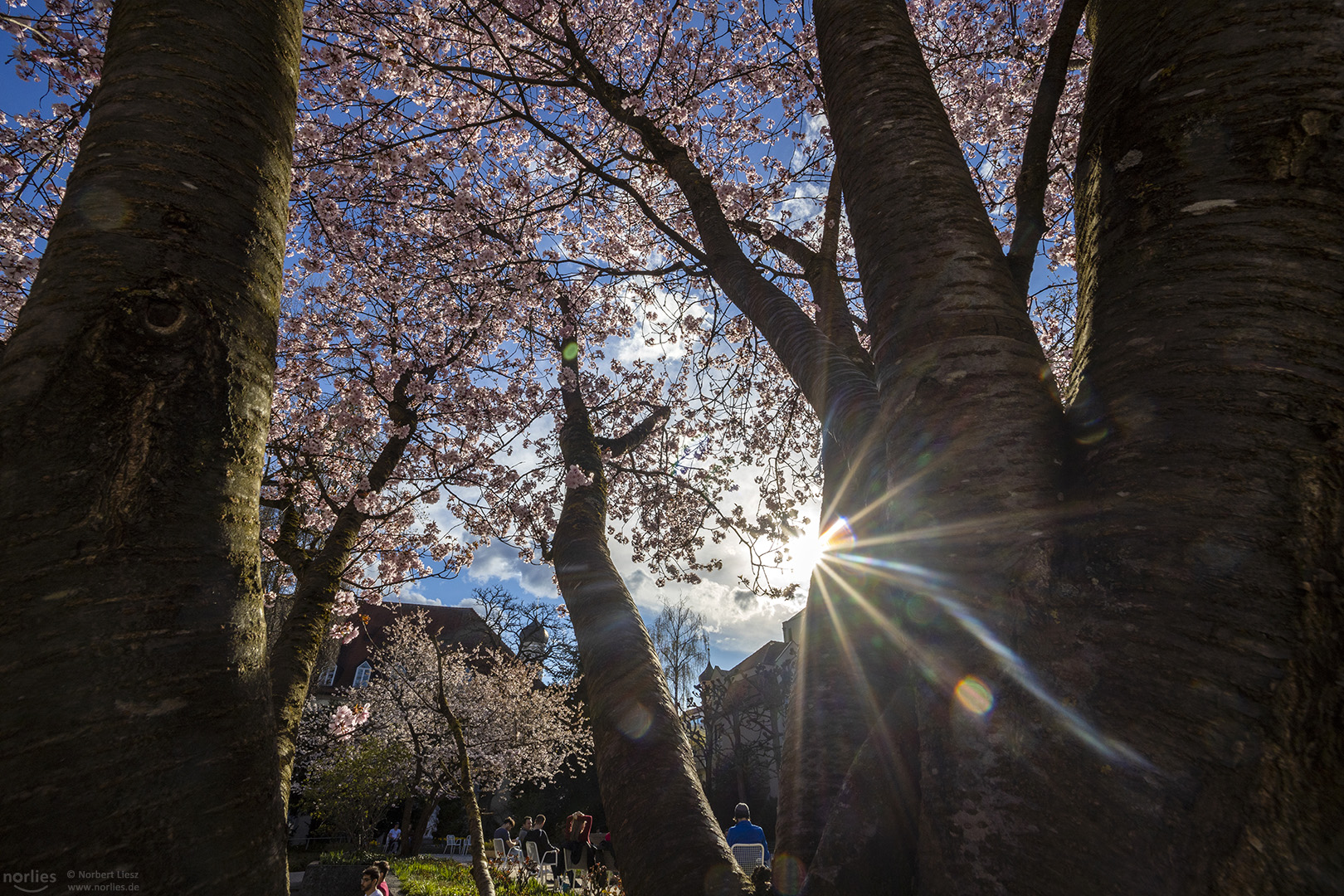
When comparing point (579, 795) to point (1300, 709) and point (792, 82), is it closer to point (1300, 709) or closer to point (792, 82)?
point (792, 82)

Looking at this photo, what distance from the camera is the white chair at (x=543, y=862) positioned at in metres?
10.5

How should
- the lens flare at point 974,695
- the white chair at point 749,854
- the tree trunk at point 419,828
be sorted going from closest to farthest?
the lens flare at point 974,695 < the white chair at point 749,854 < the tree trunk at point 419,828

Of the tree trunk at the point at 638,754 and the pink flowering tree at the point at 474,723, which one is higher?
the tree trunk at the point at 638,754

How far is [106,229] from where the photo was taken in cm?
104

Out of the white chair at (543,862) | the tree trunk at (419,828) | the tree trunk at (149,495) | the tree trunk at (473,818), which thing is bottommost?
the tree trunk at (419,828)

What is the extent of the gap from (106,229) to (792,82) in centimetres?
708

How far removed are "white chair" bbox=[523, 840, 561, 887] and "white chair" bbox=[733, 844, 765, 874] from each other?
3893 millimetres

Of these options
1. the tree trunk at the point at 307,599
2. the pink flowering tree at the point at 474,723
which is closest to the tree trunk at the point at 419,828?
the pink flowering tree at the point at 474,723

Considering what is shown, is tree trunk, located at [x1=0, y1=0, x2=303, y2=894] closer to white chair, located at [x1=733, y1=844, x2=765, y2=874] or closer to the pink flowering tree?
white chair, located at [x1=733, y1=844, x2=765, y2=874]

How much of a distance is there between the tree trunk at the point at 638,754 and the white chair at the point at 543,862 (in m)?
10.1

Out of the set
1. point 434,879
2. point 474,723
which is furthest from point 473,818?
point 474,723

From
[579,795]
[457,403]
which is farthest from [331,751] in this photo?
[457,403]

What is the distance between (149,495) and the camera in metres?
0.91

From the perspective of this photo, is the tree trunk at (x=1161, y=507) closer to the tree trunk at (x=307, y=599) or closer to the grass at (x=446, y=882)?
the tree trunk at (x=307, y=599)
